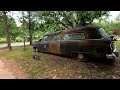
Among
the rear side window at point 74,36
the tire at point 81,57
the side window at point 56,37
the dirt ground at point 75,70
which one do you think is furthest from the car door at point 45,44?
the tire at point 81,57

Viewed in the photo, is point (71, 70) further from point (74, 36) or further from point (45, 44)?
point (45, 44)

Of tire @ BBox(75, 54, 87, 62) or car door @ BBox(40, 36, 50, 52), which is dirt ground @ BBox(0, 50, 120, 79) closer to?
tire @ BBox(75, 54, 87, 62)

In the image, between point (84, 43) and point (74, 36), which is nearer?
point (84, 43)

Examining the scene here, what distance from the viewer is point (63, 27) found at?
9914mm

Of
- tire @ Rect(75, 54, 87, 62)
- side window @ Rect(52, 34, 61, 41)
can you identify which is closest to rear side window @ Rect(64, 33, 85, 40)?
side window @ Rect(52, 34, 61, 41)

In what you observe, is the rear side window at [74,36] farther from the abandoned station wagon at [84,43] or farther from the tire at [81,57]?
the tire at [81,57]

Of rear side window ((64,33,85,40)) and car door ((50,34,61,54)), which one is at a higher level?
rear side window ((64,33,85,40))

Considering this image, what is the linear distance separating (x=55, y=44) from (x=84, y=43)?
2.27 m

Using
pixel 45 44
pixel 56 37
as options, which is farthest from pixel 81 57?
pixel 45 44

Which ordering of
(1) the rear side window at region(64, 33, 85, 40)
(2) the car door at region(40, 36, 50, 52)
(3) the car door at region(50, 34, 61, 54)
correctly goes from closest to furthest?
(1) the rear side window at region(64, 33, 85, 40) < (3) the car door at region(50, 34, 61, 54) < (2) the car door at region(40, 36, 50, 52)

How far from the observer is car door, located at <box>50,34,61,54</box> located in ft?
29.7

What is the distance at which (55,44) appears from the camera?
30.3 feet

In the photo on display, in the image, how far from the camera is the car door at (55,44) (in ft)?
29.7
